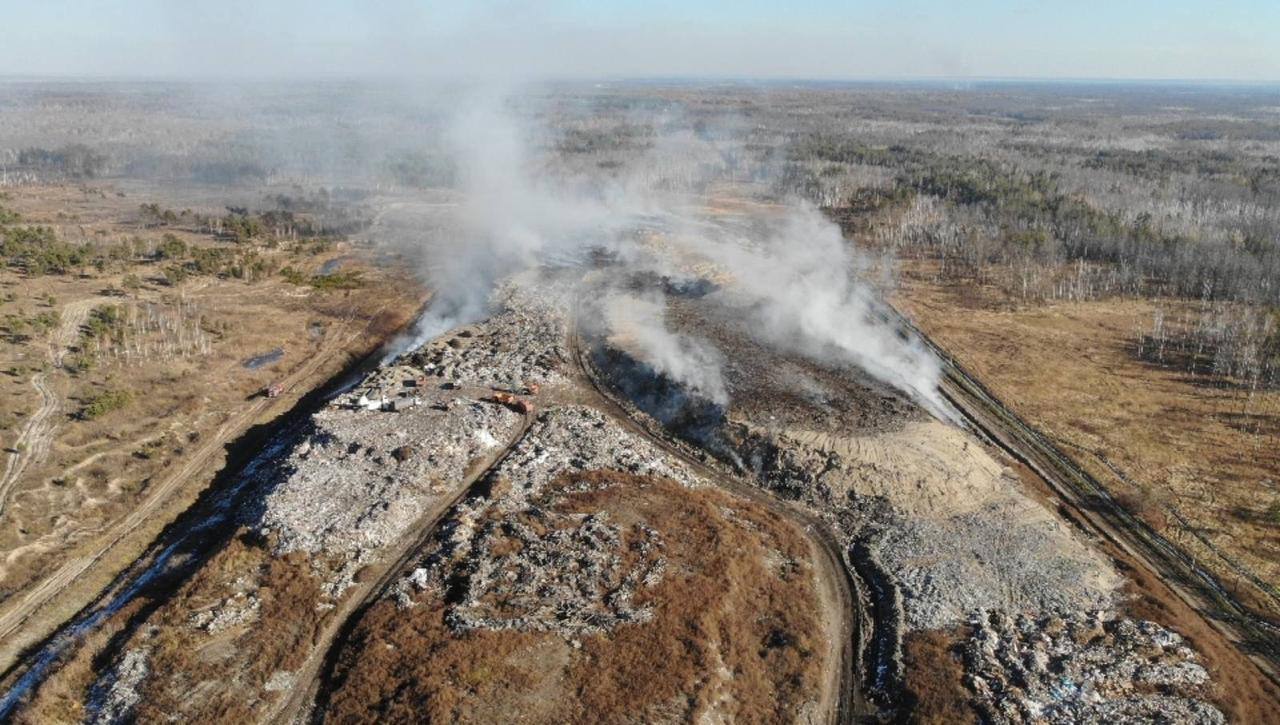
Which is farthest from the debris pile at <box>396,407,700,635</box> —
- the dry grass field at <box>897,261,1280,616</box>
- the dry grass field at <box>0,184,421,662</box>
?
the dry grass field at <box>897,261,1280,616</box>

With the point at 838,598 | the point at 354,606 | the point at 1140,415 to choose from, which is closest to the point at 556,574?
the point at 354,606

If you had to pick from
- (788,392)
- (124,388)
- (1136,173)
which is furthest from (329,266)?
(1136,173)

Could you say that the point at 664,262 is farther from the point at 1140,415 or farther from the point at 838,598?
the point at 838,598

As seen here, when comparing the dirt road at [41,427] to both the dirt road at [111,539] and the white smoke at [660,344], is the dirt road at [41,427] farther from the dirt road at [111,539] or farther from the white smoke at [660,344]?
the white smoke at [660,344]

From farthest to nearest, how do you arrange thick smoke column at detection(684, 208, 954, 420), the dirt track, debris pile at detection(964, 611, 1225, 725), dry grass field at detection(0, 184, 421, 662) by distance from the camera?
thick smoke column at detection(684, 208, 954, 420) < dry grass field at detection(0, 184, 421, 662) < the dirt track < debris pile at detection(964, 611, 1225, 725)

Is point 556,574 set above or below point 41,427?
below

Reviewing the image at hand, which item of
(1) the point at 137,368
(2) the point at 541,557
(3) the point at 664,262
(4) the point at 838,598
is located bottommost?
(4) the point at 838,598

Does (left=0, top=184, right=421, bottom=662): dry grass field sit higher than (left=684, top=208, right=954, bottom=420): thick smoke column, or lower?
lower

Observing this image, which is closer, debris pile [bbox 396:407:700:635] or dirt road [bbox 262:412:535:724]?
dirt road [bbox 262:412:535:724]

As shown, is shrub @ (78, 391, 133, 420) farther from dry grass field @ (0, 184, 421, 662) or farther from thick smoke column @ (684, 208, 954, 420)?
thick smoke column @ (684, 208, 954, 420)

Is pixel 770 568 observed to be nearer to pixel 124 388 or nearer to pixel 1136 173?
pixel 124 388
